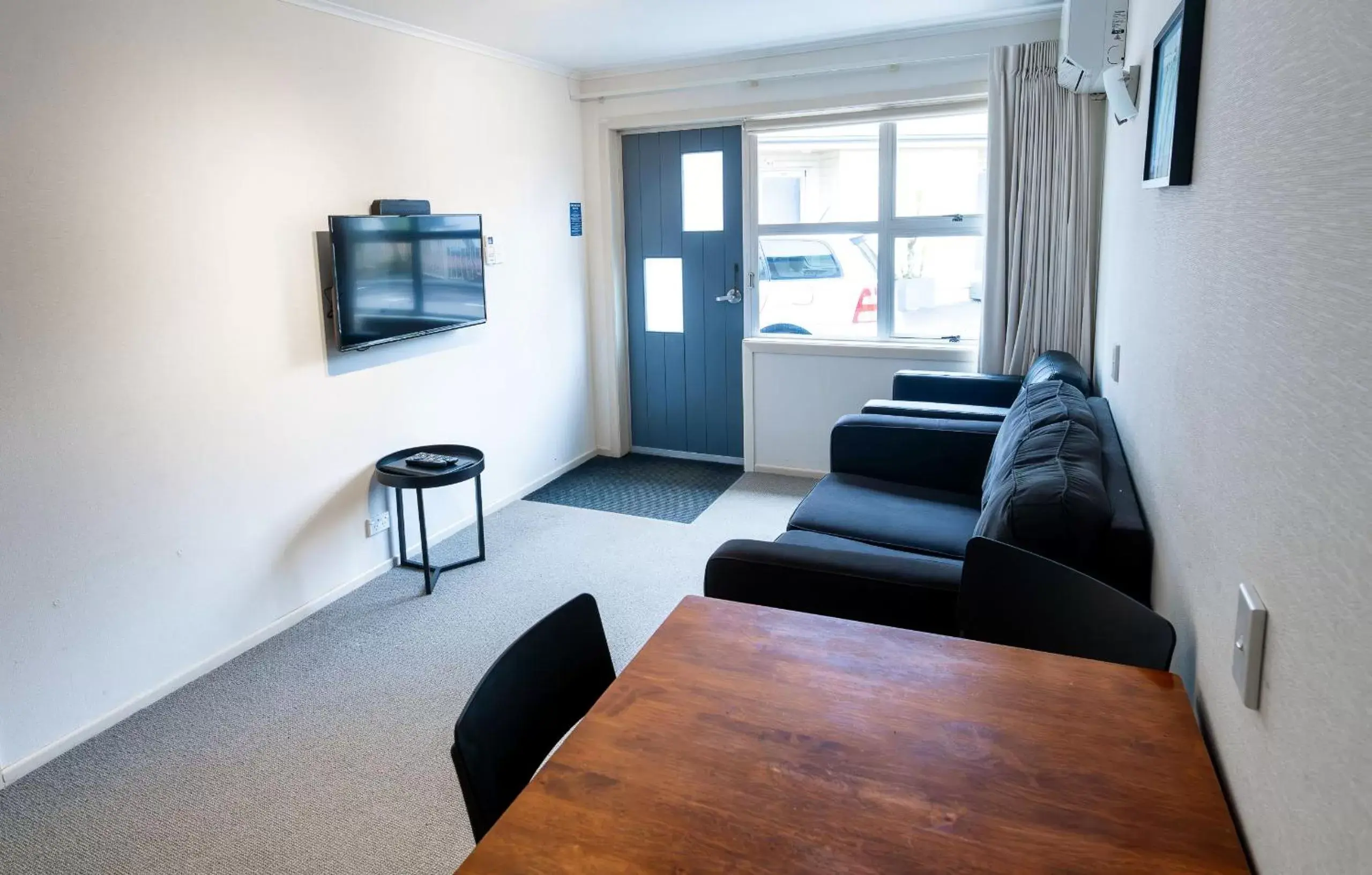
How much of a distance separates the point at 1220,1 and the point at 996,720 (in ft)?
3.88

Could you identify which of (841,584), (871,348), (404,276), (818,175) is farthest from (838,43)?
(841,584)

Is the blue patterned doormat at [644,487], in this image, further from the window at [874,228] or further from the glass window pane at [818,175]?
the glass window pane at [818,175]

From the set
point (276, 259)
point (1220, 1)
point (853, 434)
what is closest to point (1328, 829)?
point (1220, 1)

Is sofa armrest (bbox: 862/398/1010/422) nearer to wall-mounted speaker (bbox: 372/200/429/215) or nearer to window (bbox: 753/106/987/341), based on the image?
window (bbox: 753/106/987/341)

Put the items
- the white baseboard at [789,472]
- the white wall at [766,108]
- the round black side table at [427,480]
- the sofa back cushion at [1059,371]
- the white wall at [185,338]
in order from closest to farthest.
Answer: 1. the white wall at [185,338]
2. the sofa back cushion at [1059,371]
3. the round black side table at [427,480]
4. the white wall at [766,108]
5. the white baseboard at [789,472]

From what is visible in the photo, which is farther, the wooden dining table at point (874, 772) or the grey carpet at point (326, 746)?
the grey carpet at point (326, 746)

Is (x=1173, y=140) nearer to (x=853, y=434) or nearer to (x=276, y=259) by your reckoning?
(x=853, y=434)

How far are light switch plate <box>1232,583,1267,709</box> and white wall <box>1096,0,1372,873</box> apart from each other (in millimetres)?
21

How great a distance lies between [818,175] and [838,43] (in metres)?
0.68

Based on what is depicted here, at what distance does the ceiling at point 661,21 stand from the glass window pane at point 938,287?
1.09 meters

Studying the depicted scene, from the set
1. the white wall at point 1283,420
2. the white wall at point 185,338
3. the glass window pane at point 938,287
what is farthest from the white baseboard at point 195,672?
the white wall at point 1283,420

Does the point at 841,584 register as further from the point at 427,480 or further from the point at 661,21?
the point at 661,21

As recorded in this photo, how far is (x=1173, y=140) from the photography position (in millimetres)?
1588

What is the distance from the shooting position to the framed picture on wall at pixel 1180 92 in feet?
5.01
